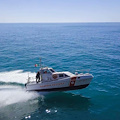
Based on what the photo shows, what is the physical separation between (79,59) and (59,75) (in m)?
17.1

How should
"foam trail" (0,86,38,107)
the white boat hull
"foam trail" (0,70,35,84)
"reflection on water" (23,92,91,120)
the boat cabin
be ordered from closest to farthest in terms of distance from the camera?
1. "reflection on water" (23,92,91,120)
2. "foam trail" (0,86,38,107)
3. the white boat hull
4. the boat cabin
5. "foam trail" (0,70,35,84)

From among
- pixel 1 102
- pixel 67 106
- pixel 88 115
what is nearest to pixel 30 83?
pixel 1 102

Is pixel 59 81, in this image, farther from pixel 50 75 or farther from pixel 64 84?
pixel 50 75

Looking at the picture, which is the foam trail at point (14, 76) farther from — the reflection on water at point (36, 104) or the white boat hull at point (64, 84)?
the white boat hull at point (64, 84)

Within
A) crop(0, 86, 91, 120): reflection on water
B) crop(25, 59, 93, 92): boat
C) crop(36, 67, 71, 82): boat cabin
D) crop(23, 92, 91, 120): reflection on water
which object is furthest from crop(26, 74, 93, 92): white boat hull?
crop(23, 92, 91, 120): reflection on water

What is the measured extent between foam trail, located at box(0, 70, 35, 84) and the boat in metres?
4.72

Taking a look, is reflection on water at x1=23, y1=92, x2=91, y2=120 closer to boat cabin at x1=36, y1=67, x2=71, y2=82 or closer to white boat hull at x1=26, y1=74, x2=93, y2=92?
white boat hull at x1=26, y1=74, x2=93, y2=92

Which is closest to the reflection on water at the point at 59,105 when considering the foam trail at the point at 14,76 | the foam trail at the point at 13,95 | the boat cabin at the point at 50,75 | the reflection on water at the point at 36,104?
the reflection on water at the point at 36,104

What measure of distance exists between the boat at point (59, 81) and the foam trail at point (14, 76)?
15.5ft

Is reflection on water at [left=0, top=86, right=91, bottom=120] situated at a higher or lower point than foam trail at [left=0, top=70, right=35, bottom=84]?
lower

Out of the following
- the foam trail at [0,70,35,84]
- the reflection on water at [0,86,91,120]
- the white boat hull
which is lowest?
the reflection on water at [0,86,91,120]

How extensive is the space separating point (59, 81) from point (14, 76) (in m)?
10.6

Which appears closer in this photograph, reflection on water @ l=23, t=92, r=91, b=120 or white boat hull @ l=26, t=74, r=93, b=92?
reflection on water @ l=23, t=92, r=91, b=120

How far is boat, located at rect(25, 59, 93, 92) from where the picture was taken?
20469mm
